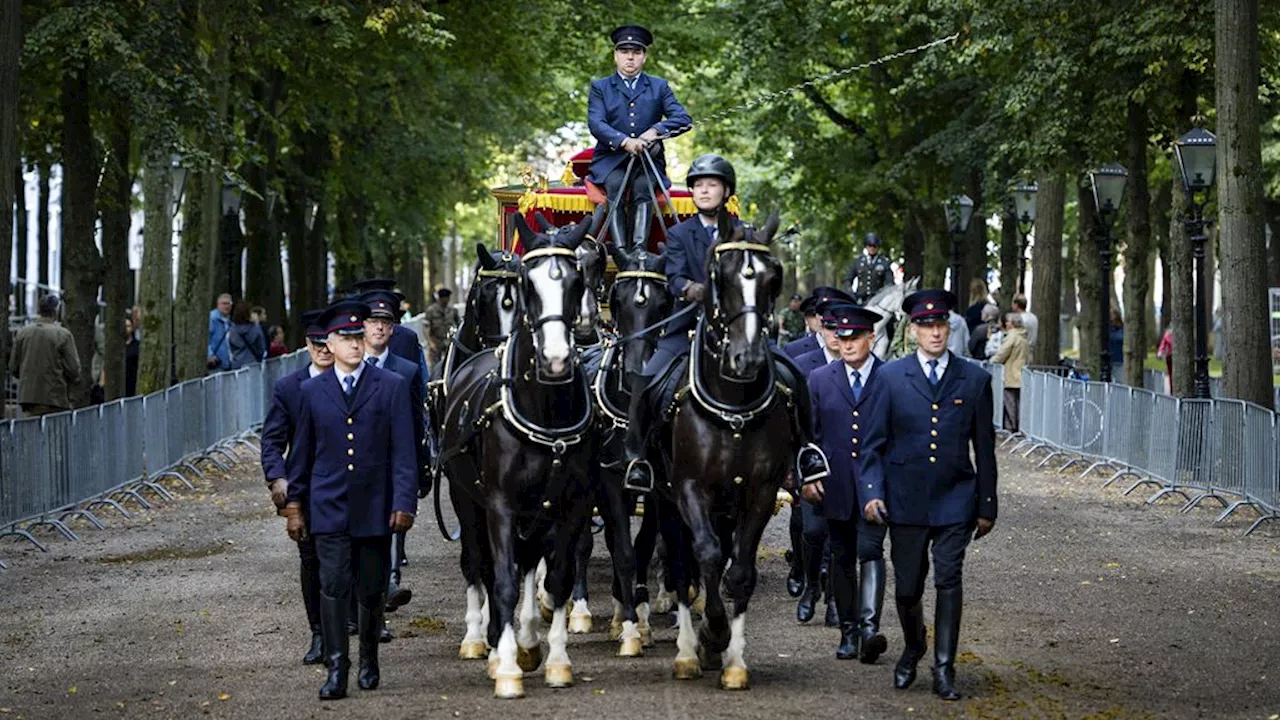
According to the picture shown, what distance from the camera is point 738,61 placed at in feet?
153

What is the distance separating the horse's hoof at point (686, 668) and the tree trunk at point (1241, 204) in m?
13.0

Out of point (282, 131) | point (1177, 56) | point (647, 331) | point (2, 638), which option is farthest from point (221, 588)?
point (282, 131)

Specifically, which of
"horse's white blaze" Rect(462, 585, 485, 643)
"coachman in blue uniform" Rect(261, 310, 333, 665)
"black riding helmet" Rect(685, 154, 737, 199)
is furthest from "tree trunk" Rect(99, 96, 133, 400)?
"coachman in blue uniform" Rect(261, 310, 333, 665)

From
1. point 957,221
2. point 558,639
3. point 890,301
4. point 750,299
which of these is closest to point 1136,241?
point 890,301

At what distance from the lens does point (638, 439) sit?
1359 centimetres

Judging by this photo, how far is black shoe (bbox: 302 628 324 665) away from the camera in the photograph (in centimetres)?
1373

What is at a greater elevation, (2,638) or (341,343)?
(341,343)

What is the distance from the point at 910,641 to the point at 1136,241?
20.5m

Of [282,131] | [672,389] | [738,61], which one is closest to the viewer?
[672,389]

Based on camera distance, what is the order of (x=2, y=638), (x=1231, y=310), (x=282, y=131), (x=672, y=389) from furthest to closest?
(x=282, y=131)
(x=1231, y=310)
(x=2, y=638)
(x=672, y=389)

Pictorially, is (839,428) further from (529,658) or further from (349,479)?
(349,479)

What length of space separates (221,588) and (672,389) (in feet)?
18.9

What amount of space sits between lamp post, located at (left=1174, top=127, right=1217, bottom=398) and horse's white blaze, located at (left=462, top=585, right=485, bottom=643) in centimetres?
1333

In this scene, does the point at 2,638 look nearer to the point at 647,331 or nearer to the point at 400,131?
the point at 647,331
